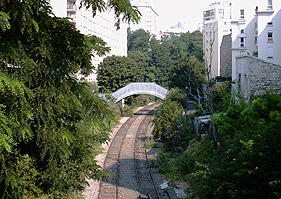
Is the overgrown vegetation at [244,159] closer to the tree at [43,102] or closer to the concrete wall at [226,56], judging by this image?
the tree at [43,102]

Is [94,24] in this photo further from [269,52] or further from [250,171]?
[250,171]

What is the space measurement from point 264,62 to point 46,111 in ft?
46.0

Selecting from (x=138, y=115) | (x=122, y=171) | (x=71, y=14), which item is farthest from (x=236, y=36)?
(x=122, y=171)

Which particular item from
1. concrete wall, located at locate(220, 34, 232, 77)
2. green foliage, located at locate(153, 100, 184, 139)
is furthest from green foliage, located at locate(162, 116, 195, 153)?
concrete wall, located at locate(220, 34, 232, 77)

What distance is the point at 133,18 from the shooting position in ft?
22.7

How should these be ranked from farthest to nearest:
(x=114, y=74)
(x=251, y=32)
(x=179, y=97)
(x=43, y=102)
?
(x=114, y=74) < (x=251, y=32) < (x=179, y=97) < (x=43, y=102)

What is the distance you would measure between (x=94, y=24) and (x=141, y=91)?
63.6 ft

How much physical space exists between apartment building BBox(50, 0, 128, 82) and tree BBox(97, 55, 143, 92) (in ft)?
8.62

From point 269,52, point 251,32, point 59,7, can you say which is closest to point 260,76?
point 269,52

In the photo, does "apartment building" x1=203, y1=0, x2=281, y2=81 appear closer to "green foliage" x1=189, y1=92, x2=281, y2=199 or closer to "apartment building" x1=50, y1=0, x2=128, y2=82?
"green foliage" x1=189, y1=92, x2=281, y2=199

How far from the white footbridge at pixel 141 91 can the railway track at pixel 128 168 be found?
882cm

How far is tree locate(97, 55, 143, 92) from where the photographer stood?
4572cm

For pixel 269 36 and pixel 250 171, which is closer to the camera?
pixel 250 171

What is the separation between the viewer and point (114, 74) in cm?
4588
